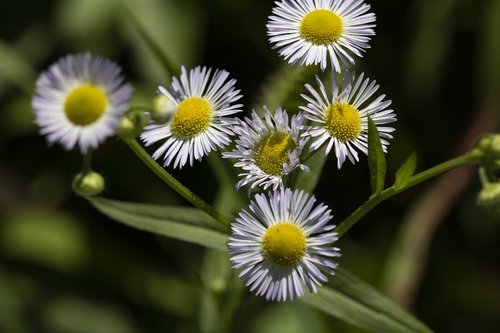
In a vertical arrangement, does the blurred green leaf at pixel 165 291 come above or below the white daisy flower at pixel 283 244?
above

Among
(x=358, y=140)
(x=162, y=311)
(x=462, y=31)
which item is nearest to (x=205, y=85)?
(x=358, y=140)

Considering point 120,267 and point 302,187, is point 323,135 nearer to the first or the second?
point 302,187

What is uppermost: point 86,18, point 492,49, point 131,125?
point 492,49

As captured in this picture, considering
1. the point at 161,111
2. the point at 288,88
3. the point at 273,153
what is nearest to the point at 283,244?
the point at 273,153

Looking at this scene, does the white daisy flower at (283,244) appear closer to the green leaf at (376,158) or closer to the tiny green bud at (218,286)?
the green leaf at (376,158)

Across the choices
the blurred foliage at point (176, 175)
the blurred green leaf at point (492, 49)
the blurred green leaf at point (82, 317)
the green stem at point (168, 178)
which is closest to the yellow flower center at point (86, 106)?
the green stem at point (168, 178)

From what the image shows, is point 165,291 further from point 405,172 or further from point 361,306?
point 405,172

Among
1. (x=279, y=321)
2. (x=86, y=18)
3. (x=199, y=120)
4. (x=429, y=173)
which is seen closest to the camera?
(x=429, y=173)

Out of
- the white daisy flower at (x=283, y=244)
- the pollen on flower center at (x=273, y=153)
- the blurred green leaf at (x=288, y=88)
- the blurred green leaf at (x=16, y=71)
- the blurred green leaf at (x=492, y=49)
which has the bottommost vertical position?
the white daisy flower at (x=283, y=244)
